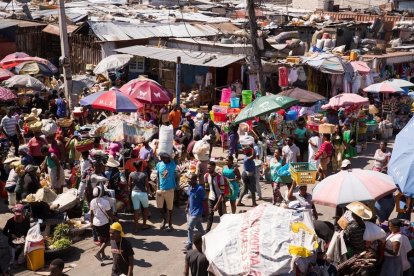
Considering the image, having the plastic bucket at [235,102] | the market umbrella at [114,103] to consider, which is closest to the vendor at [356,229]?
the market umbrella at [114,103]

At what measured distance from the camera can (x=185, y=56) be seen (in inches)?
835

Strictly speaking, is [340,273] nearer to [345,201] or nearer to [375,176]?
[345,201]

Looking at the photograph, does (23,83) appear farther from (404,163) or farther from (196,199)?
(404,163)

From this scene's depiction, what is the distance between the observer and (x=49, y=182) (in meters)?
12.8

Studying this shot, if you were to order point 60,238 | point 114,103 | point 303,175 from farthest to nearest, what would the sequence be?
point 114,103, point 303,175, point 60,238

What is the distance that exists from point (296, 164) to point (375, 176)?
11.1 ft

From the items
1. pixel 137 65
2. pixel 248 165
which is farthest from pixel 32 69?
pixel 248 165

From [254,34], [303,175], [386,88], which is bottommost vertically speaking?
[303,175]

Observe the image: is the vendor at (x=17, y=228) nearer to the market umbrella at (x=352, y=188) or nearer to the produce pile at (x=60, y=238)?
the produce pile at (x=60, y=238)

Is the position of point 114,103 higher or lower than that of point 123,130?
higher

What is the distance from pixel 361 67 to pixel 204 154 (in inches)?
400

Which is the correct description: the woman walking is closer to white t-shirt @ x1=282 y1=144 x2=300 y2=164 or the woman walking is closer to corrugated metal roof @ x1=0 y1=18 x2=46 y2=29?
white t-shirt @ x1=282 y1=144 x2=300 y2=164

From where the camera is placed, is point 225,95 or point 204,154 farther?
point 225,95

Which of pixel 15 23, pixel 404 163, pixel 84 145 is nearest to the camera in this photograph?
pixel 404 163
